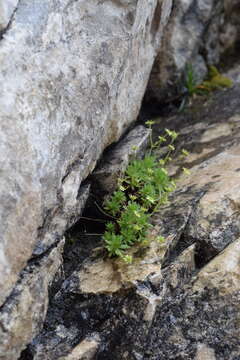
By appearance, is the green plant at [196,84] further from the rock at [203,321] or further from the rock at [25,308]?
the rock at [25,308]

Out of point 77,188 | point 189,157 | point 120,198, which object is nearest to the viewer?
point 77,188

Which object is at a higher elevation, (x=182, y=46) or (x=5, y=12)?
(x=5, y=12)

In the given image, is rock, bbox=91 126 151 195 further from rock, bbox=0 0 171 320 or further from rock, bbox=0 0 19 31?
rock, bbox=0 0 19 31

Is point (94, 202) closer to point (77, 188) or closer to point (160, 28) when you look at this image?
point (77, 188)

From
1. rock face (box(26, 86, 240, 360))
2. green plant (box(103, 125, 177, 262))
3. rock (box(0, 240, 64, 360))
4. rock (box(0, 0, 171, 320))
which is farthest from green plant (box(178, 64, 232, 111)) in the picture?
rock (box(0, 240, 64, 360))

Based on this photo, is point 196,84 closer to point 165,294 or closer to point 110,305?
point 165,294

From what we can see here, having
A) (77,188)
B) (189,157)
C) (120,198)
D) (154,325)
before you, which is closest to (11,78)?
(77,188)

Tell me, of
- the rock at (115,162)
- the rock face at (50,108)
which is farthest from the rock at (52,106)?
the rock at (115,162)

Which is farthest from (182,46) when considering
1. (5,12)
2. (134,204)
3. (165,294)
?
(165,294)
